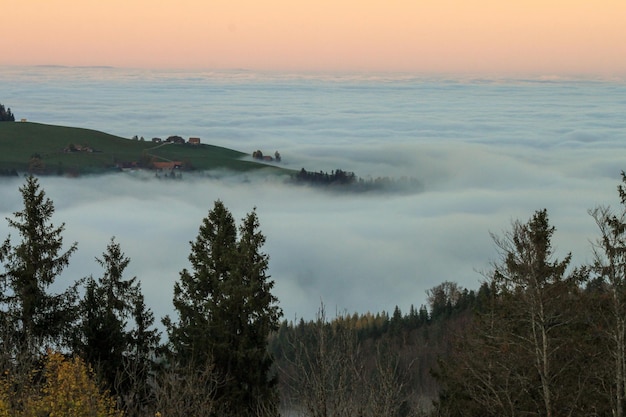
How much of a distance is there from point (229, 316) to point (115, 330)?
4074 mm

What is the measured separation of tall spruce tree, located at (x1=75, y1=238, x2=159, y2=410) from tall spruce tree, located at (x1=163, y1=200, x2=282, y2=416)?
1283mm

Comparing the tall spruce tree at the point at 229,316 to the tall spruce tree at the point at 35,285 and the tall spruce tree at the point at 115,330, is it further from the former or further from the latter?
the tall spruce tree at the point at 35,285

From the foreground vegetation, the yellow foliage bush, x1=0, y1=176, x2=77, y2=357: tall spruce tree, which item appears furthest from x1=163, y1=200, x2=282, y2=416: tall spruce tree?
the yellow foliage bush

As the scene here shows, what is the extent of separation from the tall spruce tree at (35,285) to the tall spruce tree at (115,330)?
807 mm

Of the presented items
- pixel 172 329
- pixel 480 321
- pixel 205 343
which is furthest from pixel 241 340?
pixel 480 321

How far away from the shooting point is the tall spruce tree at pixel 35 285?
28.0m

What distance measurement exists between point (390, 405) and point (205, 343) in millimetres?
14409

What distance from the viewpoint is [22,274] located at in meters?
28.0

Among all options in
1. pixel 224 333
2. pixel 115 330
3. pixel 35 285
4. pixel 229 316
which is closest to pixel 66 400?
pixel 224 333

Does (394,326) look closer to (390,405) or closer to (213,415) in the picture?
(213,415)

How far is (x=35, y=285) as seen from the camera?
28188mm

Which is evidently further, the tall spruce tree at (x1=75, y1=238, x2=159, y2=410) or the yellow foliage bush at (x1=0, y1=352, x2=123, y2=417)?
the tall spruce tree at (x1=75, y1=238, x2=159, y2=410)

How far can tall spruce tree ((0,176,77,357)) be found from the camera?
1101 inches

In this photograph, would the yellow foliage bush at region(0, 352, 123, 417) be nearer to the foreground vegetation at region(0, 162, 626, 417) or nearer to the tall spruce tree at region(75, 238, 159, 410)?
the foreground vegetation at region(0, 162, 626, 417)
